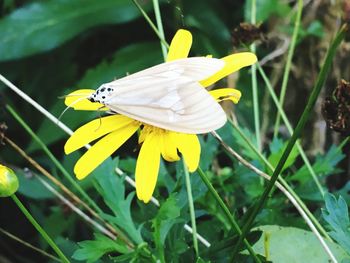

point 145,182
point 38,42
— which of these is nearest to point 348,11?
point 145,182

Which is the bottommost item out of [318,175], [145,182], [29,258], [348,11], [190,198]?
[29,258]

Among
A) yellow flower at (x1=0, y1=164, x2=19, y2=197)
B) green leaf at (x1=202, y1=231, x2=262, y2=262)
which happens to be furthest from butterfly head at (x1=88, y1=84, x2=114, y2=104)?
green leaf at (x1=202, y1=231, x2=262, y2=262)

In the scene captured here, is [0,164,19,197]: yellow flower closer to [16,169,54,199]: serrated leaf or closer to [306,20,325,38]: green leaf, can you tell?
[16,169,54,199]: serrated leaf

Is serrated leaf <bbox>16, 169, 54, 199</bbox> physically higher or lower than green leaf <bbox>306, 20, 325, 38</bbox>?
lower

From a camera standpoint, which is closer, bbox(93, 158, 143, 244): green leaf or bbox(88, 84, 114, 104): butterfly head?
bbox(88, 84, 114, 104): butterfly head

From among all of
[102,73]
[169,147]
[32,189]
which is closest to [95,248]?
[169,147]

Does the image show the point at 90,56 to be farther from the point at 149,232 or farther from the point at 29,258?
the point at 149,232

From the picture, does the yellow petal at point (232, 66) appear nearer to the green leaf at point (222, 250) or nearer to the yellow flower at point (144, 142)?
the yellow flower at point (144, 142)
